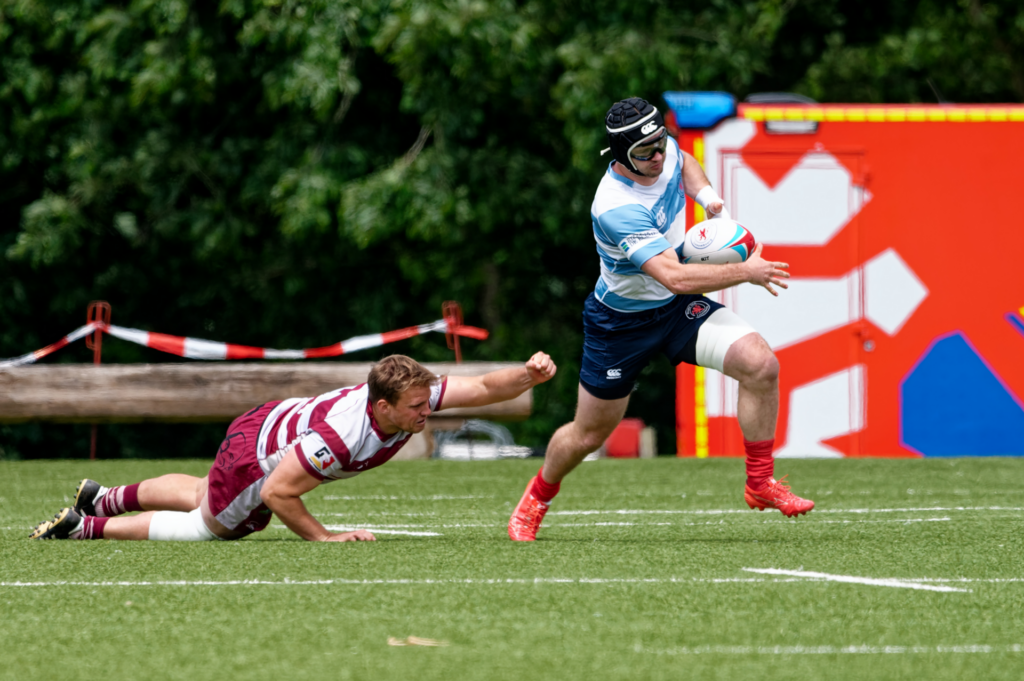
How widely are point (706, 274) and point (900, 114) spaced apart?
25.5 feet

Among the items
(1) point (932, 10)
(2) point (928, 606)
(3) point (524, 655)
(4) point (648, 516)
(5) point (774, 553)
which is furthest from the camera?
(1) point (932, 10)

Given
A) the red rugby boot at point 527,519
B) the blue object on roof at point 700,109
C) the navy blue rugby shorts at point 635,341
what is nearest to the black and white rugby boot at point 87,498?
the red rugby boot at point 527,519

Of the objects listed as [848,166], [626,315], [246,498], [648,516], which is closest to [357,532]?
[246,498]

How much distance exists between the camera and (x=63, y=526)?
6.58 metres

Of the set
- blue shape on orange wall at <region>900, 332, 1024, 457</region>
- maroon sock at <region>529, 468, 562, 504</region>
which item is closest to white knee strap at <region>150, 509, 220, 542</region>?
maroon sock at <region>529, 468, 562, 504</region>

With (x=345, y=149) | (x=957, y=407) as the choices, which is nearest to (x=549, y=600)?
(x=957, y=407)

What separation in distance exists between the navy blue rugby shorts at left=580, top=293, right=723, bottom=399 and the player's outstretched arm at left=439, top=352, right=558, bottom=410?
1.72ft

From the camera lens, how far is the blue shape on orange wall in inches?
517

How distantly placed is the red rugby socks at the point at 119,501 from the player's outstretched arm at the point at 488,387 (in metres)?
1.61

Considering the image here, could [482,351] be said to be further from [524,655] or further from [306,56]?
[524,655]

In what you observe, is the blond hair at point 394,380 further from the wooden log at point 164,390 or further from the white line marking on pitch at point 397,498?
the wooden log at point 164,390

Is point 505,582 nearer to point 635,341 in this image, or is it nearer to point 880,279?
point 635,341

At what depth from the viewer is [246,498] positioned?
6.30m

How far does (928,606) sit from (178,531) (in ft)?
11.1
